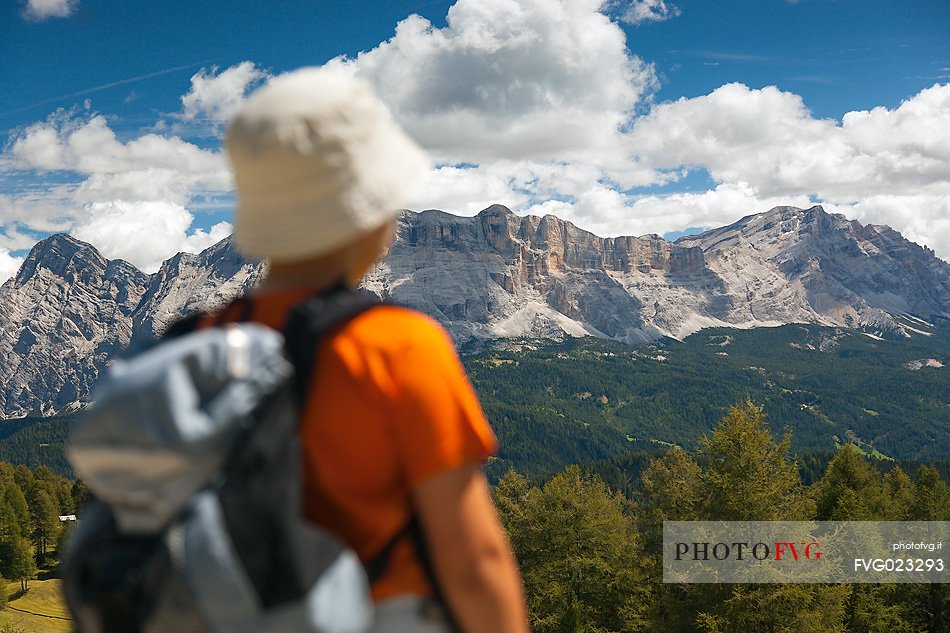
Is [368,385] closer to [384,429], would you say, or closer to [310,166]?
[384,429]

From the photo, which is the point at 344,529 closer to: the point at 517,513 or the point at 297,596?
the point at 297,596

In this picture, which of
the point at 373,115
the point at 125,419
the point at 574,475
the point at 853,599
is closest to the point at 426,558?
the point at 125,419

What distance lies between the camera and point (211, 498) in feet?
6.15

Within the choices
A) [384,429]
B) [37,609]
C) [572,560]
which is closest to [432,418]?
[384,429]

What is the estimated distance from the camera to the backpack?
184cm

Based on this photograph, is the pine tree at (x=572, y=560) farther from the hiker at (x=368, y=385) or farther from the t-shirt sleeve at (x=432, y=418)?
the t-shirt sleeve at (x=432, y=418)

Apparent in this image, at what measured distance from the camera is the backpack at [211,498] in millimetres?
1841

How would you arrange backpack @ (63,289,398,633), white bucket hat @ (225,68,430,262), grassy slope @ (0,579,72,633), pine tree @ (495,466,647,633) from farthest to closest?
grassy slope @ (0,579,72,633) → pine tree @ (495,466,647,633) → white bucket hat @ (225,68,430,262) → backpack @ (63,289,398,633)

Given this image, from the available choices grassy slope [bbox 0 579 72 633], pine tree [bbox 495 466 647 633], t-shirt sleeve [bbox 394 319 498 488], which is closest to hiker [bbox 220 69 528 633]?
t-shirt sleeve [bbox 394 319 498 488]

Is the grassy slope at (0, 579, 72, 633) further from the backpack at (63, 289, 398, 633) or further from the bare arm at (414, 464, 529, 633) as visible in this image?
the bare arm at (414, 464, 529, 633)

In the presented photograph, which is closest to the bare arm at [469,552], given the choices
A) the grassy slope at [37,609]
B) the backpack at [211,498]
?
the backpack at [211,498]

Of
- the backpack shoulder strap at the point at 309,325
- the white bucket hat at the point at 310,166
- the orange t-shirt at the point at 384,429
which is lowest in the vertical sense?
the orange t-shirt at the point at 384,429

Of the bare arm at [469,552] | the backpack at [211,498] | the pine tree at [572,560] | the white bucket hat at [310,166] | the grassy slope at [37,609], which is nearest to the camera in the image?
the backpack at [211,498]

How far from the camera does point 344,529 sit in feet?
6.70
